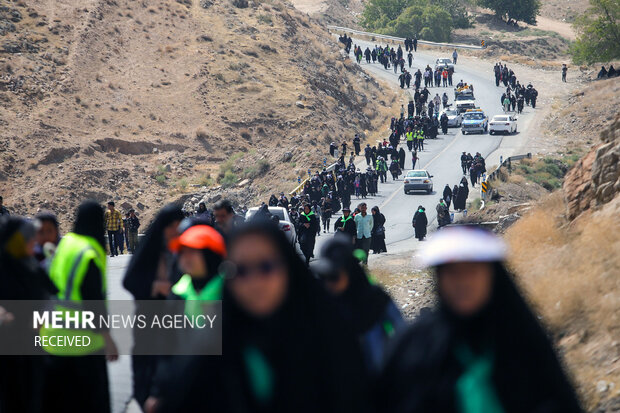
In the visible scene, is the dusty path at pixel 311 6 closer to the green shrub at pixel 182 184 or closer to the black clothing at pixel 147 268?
the green shrub at pixel 182 184

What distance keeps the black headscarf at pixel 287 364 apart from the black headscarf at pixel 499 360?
0.24 m

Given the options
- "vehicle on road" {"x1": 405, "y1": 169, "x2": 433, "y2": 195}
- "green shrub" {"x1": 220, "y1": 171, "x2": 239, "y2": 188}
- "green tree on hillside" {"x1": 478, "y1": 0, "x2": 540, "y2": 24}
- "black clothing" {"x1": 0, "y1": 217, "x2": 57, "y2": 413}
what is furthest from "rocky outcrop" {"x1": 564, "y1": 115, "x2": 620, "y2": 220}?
"green tree on hillside" {"x1": 478, "y1": 0, "x2": 540, "y2": 24}

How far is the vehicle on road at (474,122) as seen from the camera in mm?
49719

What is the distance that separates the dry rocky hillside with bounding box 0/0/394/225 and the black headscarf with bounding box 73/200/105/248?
3363 centimetres

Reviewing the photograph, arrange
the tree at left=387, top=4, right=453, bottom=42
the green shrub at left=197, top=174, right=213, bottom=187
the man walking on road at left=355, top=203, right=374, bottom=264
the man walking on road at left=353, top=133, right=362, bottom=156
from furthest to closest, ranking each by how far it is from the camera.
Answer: the tree at left=387, top=4, right=453, bottom=42 → the man walking on road at left=353, top=133, right=362, bottom=156 → the green shrub at left=197, top=174, right=213, bottom=187 → the man walking on road at left=355, top=203, right=374, bottom=264

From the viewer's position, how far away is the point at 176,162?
4503 cm

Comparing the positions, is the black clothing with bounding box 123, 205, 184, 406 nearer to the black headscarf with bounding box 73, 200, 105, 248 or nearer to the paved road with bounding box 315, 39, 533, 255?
the black headscarf with bounding box 73, 200, 105, 248

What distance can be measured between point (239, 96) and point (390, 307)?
156 ft

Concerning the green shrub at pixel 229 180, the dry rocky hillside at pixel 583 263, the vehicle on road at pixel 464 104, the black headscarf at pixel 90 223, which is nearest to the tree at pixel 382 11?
the vehicle on road at pixel 464 104

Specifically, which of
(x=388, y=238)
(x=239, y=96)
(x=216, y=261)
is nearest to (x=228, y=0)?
(x=239, y=96)

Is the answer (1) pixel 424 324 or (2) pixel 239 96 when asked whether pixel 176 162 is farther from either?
(1) pixel 424 324

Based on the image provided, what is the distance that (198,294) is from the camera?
181 inches

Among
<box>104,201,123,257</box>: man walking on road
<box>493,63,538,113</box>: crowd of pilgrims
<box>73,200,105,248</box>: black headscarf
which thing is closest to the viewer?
<box>73,200,105,248</box>: black headscarf

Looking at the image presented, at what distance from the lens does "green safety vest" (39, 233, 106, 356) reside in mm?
5676
